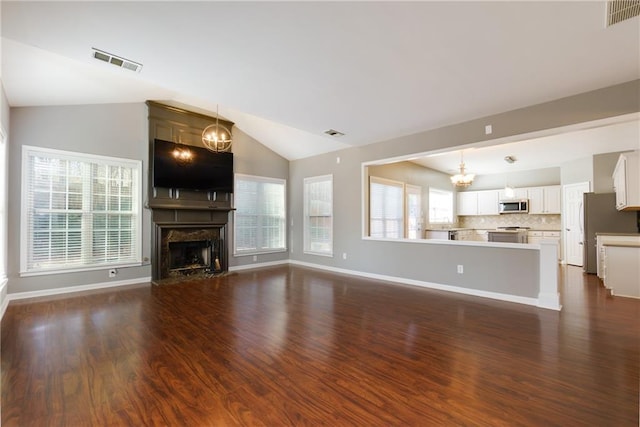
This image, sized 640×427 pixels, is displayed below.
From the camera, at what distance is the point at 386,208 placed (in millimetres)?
6910

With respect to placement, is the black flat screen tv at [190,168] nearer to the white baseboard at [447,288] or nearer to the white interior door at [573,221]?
the white baseboard at [447,288]

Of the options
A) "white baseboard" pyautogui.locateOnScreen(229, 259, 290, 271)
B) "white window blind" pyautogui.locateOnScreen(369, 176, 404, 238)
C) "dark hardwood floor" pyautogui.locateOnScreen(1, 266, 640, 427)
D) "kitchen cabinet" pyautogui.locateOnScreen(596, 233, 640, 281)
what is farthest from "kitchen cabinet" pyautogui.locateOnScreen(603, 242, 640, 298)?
"white baseboard" pyautogui.locateOnScreen(229, 259, 290, 271)

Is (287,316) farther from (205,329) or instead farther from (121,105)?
(121,105)

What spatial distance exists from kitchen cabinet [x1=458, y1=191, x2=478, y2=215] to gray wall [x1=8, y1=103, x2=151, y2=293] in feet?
31.0

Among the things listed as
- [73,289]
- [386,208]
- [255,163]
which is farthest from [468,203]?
[73,289]

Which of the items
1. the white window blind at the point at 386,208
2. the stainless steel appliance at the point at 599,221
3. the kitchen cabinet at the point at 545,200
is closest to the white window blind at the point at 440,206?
the white window blind at the point at 386,208

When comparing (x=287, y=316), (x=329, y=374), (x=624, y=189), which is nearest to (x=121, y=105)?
(x=287, y=316)

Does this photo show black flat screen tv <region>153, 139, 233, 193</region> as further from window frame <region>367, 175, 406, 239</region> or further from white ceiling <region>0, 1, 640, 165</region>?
window frame <region>367, 175, 406, 239</region>

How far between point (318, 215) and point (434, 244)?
2979 millimetres

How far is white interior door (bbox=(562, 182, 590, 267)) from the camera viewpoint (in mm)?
7059

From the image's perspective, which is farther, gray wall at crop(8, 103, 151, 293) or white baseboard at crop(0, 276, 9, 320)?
gray wall at crop(8, 103, 151, 293)

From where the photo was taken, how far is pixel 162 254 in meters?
5.41

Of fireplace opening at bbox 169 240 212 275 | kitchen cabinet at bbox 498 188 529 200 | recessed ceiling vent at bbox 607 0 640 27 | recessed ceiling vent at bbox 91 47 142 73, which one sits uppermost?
recessed ceiling vent at bbox 91 47 142 73

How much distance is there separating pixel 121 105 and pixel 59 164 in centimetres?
147
